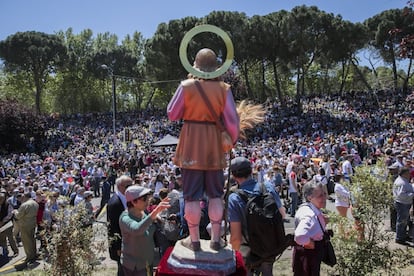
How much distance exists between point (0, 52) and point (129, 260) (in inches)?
1960

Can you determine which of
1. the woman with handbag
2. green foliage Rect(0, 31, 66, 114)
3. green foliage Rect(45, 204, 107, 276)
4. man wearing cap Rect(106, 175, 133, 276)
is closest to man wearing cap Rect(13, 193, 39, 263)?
man wearing cap Rect(106, 175, 133, 276)

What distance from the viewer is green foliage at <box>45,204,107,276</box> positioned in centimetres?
384

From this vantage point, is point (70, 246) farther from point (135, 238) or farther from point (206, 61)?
point (206, 61)

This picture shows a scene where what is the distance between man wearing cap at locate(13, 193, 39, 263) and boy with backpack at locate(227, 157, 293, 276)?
5725 millimetres

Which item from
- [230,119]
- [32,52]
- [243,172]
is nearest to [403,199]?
[243,172]

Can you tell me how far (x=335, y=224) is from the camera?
4176 mm

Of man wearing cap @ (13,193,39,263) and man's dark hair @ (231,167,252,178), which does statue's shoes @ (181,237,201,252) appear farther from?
man wearing cap @ (13,193,39,263)

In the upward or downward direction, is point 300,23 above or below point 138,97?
above

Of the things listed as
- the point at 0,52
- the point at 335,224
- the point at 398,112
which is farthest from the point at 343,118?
the point at 0,52

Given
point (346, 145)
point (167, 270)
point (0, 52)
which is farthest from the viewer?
point (0, 52)

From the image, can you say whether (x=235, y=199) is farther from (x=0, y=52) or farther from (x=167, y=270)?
(x=0, y=52)

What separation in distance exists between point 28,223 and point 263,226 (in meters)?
6.16

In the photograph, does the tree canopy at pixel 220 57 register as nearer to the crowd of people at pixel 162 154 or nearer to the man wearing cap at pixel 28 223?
the crowd of people at pixel 162 154

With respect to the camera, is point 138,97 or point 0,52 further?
point 138,97
